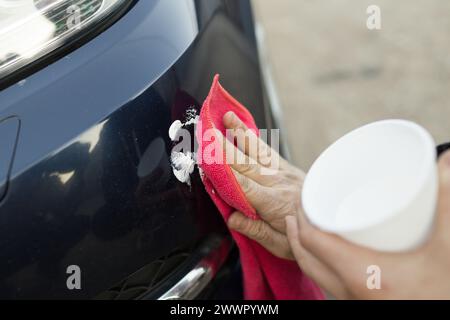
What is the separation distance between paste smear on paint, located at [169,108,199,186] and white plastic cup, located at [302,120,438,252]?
0.92ft

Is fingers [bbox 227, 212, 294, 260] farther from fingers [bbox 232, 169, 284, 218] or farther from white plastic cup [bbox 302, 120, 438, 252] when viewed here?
white plastic cup [bbox 302, 120, 438, 252]

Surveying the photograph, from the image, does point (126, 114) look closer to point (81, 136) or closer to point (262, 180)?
point (81, 136)

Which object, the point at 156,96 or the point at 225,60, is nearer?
the point at 156,96

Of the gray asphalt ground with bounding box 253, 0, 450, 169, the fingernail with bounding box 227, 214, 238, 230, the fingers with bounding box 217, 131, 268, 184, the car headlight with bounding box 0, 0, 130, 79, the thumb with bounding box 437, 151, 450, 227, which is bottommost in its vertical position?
the gray asphalt ground with bounding box 253, 0, 450, 169

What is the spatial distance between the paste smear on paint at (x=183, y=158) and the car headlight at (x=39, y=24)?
0.26 m

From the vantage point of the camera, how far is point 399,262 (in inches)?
35.1

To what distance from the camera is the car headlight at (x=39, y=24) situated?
116 cm

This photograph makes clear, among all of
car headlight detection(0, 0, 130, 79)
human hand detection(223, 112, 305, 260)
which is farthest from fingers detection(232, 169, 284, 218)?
car headlight detection(0, 0, 130, 79)

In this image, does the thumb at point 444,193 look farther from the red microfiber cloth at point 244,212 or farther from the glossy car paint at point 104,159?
the glossy car paint at point 104,159

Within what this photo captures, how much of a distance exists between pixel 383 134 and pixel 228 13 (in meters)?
0.60

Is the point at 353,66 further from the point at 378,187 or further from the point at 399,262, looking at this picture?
the point at 399,262

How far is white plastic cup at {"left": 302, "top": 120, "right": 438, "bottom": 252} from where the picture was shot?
2.85 feet
